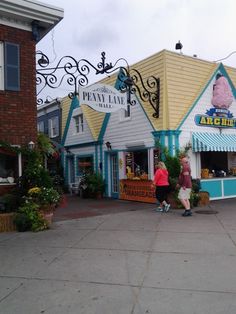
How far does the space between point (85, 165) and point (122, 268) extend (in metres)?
13.2

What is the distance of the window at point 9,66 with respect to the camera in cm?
959

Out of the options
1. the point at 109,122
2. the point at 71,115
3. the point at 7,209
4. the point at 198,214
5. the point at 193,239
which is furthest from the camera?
the point at 71,115

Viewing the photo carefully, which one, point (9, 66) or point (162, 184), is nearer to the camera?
point (9, 66)

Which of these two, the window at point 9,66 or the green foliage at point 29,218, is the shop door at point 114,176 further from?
the green foliage at point 29,218

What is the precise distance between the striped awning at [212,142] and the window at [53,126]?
11108 mm

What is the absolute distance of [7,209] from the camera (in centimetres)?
903

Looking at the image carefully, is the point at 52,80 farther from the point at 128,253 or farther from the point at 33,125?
the point at 128,253

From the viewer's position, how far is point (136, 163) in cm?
1538

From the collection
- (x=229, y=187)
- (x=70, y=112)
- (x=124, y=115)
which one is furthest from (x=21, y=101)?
(x=70, y=112)

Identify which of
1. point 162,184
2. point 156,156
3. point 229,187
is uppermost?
point 156,156

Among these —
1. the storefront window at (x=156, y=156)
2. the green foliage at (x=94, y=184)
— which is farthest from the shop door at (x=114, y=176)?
the storefront window at (x=156, y=156)

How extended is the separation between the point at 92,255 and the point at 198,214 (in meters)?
5.28

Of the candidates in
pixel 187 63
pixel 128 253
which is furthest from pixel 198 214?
pixel 187 63

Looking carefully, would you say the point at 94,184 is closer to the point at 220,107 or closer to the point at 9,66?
the point at 220,107
